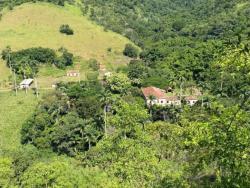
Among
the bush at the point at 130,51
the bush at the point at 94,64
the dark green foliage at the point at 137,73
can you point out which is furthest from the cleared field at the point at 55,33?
the dark green foliage at the point at 137,73

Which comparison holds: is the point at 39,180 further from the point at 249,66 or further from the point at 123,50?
the point at 123,50

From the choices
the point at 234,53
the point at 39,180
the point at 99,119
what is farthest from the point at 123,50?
the point at 234,53

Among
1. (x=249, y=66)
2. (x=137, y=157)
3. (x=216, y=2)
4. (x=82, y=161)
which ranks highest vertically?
(x=216, y=2)

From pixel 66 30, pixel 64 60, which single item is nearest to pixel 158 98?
pixel 64 60

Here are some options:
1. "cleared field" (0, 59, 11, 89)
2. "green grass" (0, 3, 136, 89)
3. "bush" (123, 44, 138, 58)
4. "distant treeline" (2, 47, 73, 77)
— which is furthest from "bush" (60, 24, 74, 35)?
"cleared field" (0, 59, 11, 89)

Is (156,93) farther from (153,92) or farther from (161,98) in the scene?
(161,98)

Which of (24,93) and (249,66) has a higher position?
(249,66)
